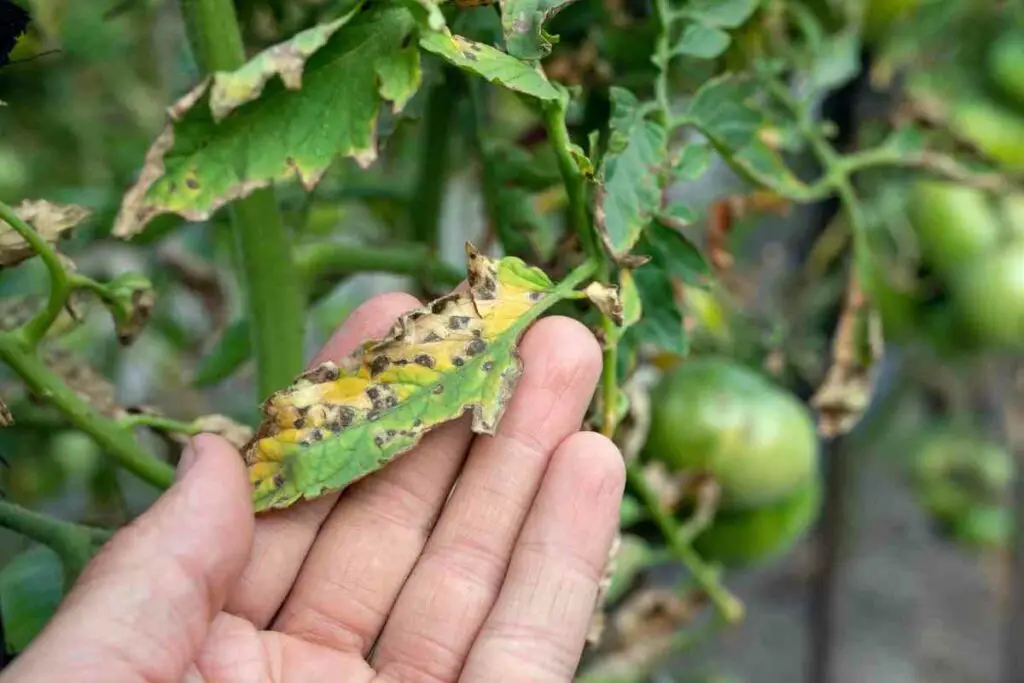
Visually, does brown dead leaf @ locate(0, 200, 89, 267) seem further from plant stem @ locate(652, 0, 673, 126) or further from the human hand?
plant stem @ locate(652, 0, 673, 126)

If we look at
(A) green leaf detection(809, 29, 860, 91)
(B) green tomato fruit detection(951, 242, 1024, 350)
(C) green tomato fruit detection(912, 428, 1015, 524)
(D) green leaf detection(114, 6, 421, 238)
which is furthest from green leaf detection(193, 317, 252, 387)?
(C) green tomato fruit detection(912, 428, 1015, 524)

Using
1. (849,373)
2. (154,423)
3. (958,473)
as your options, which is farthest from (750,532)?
(958,473)

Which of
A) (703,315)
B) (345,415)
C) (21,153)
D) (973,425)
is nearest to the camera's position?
(345,415)

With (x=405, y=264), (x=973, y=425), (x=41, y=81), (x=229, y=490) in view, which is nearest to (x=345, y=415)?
(x=229, y=490)

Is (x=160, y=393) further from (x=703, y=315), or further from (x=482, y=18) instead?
(x=482, y=18)

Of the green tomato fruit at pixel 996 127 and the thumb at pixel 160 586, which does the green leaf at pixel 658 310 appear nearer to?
the thumb at pixel 160 586
